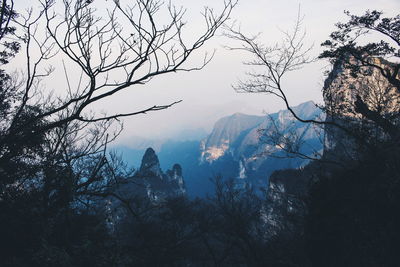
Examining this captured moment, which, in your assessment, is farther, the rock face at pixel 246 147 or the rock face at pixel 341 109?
the rock face at pixel 246 147

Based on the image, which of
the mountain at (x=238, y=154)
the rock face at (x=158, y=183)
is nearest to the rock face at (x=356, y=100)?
the rock face at (x=158, y=183)

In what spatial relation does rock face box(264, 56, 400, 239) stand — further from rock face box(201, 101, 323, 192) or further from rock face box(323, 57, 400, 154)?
rock face box(201, 101, 323, 192)

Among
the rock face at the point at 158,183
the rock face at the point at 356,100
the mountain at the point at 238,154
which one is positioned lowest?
the rock face at the point at 356,100

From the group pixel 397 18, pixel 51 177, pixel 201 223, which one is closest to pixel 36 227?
pixel 51 177

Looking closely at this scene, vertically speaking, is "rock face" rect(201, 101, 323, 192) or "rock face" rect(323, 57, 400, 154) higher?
"rock face" rect(201, 101, 323, 192)

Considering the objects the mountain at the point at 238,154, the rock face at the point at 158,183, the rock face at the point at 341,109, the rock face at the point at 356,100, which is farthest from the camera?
the mountain at the point at 238,154

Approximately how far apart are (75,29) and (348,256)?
848cm

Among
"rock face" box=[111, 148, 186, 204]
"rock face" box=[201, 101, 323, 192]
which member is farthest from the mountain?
"rock face" box=[111, 148, 186, 204]

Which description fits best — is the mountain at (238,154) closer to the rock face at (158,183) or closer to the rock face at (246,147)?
the rock face at (246,147)

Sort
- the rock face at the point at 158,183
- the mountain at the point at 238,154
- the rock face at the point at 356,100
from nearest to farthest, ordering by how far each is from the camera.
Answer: the rock face at the point at 356,100 → the rock face at the point at 158,183 → the mountain at the point at 238,154

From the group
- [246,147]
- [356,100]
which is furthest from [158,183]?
[246,147]

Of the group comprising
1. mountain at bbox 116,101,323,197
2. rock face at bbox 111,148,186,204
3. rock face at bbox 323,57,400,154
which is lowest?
rock face at bbox 323,57,400,154

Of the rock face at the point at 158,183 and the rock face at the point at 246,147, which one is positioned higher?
the rock face at the point at 246,147

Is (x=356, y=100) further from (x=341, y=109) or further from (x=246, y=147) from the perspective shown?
(x=246, y=147)
